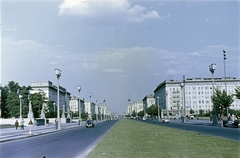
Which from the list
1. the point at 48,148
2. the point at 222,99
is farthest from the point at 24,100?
the point at 48,148

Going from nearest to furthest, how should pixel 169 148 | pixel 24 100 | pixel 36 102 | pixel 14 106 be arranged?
1. pixel 169 148
2. pixel 14 106
3. pixel 36 102
4. pixel 24 100

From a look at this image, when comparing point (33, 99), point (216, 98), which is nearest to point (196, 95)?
point (33, 99)

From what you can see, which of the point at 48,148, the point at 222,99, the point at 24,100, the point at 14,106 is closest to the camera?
the point at 48,148

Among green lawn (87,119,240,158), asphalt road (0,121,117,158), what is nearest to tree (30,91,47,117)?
asphalt road (0,121,117,158)

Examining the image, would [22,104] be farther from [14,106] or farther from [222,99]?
[222,99]

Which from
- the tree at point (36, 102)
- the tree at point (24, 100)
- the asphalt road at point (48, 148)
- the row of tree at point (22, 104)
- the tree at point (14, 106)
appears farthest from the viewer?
the tree at point (36, 102)

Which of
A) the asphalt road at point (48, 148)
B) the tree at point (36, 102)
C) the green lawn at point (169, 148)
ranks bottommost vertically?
the asphalt road at point (48, 148)

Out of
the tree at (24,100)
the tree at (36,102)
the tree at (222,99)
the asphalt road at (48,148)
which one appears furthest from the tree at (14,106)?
the asphalt road at (48,148)

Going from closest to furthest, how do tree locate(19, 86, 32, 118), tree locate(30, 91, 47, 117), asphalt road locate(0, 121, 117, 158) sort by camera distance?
asphalt road locate(0, 121, 117, 158) → tree locate(19, 86, 32, 118) → tree locate(30, 91, 47, 117)

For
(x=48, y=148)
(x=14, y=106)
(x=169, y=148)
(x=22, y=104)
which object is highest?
(x=22, y=104)

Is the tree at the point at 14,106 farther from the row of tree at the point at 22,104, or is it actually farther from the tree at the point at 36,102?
the tree at the point at 36,102

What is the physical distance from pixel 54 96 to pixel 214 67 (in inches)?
5578

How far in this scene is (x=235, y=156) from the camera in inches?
523

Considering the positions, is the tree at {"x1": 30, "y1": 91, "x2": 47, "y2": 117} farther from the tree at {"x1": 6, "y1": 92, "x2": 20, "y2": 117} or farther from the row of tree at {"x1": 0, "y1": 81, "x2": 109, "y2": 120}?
the tree at {"x1": 6, "y1": 92, "x2": 20, "y2": 117}
